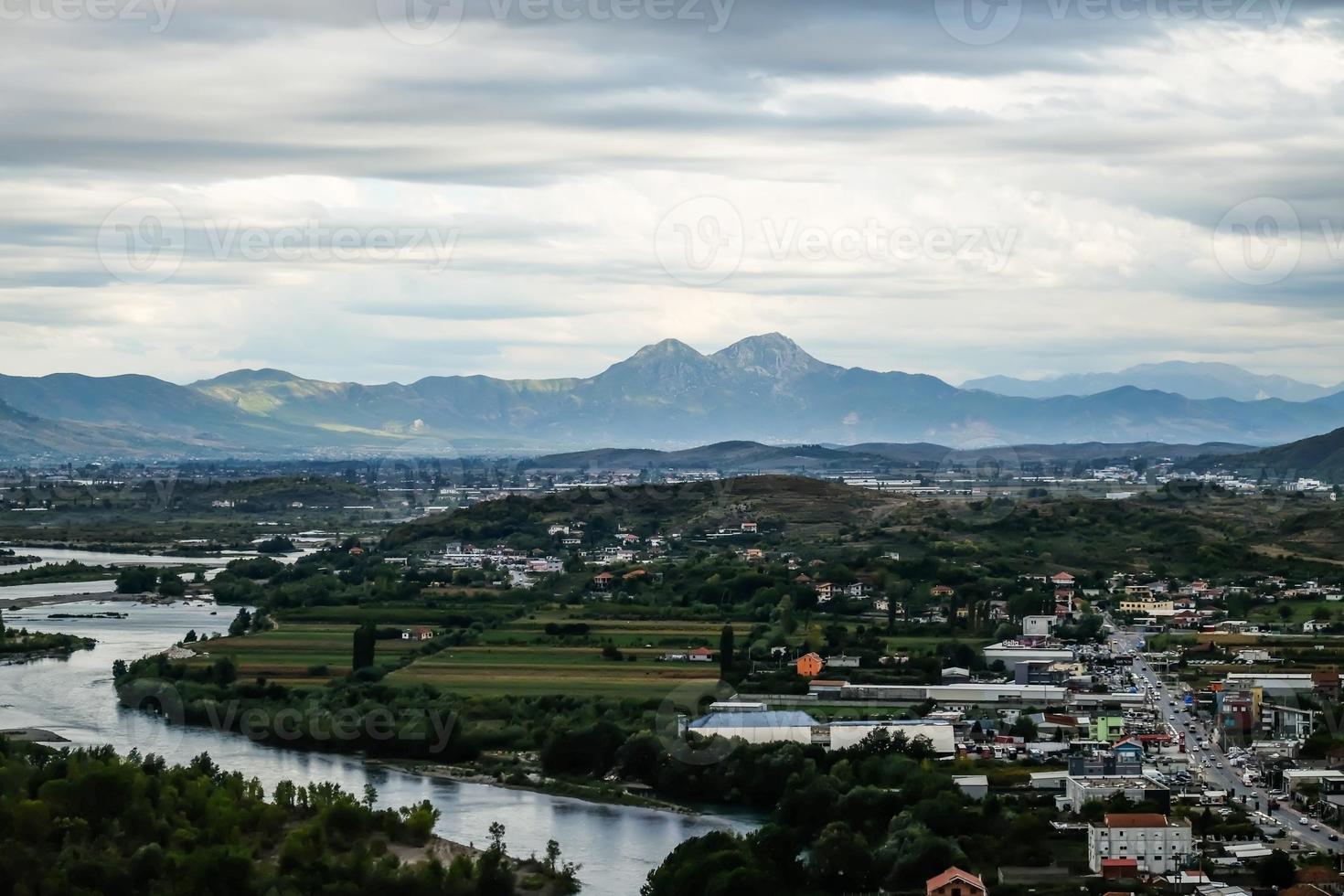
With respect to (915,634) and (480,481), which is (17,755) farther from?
(480,481)

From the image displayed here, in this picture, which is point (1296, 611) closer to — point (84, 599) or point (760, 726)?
point (760, 726)

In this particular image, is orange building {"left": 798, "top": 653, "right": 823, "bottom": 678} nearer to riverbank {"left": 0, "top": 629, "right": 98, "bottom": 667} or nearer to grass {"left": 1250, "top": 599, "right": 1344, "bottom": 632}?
grass {"left": 1250, "top": 599, "right": 1344, "bottom": 632}

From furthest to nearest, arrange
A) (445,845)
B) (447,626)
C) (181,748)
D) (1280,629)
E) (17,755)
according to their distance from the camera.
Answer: (447,626) → (1280,629) → (181,748) → (17,755) → (445,845)

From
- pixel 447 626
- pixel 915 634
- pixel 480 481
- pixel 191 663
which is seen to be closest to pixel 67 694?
pixel 191 663

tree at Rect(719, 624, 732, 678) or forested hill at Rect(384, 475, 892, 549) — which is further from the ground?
forested hill at Rect(384, 475, 892, 549)

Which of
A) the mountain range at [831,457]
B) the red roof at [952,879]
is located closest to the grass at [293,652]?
the red roof at [952,879]

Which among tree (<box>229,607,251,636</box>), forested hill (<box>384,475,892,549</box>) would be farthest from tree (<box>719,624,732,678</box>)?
forested hill (<box>384,475,892,549</box>)

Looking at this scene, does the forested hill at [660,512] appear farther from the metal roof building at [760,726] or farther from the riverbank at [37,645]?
the metal roof building at [760,726]
